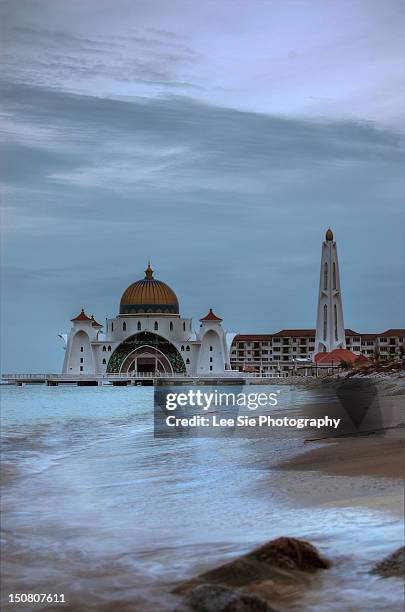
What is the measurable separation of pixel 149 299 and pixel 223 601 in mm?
95180

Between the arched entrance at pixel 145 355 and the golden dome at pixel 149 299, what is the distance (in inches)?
116

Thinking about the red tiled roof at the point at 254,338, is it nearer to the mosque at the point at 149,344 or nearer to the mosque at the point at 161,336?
the mosque at the point at 161,336

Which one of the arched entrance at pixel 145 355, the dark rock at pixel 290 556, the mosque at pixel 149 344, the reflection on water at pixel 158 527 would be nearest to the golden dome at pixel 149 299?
the mosque at pixel 149 344

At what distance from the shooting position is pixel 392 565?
597 cm

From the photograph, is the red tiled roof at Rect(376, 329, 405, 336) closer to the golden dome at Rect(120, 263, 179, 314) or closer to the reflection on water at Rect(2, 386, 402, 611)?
the golden dome at Rect(120, 263, 179, 314)

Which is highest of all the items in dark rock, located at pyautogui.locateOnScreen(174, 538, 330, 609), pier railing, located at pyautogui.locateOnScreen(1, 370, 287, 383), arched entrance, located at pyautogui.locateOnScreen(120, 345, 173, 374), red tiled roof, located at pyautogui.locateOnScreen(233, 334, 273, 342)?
red tiled roof, located at pyautogui.locateOnScreen(233, 334, 273, 342)

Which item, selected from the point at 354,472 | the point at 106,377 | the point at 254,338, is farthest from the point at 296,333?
the point at 354,472

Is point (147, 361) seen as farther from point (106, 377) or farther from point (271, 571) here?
point (271, 571)

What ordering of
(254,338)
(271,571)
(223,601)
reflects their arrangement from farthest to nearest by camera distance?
(254,338) → (271,571) → (223,601)

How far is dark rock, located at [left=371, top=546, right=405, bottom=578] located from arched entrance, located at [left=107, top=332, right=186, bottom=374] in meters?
92.2

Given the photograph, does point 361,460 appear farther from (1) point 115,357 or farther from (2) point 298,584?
(1) point 115,357

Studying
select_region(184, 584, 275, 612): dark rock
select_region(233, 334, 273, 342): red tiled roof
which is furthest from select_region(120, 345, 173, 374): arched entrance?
select_region(184, 584, 275, 612): dark rock

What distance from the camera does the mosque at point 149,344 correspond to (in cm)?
9838

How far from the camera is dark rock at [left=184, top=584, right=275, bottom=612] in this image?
16.2 ft
